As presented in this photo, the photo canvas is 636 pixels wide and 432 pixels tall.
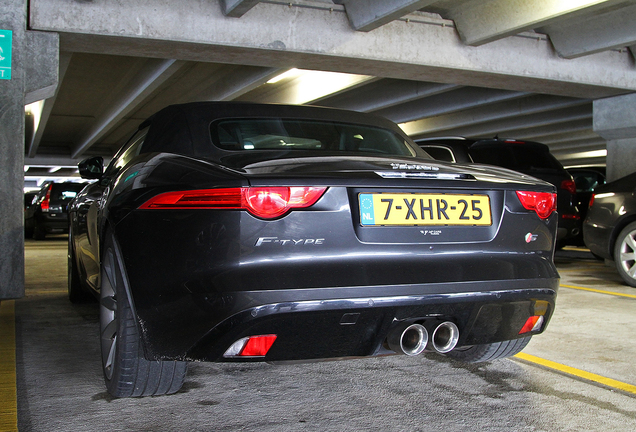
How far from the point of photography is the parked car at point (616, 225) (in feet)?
22.0

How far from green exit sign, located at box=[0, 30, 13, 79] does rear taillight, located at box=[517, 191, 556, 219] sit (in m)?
5.24

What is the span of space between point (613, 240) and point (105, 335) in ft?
19.0

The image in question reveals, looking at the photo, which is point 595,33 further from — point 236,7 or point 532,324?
point 532,324

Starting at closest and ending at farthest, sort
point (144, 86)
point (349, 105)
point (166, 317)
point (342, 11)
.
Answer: point (166, 317) < point (342, 11) < point (144, 86) < point (349, 105)

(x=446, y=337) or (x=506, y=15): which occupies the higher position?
(x=506, y=15)

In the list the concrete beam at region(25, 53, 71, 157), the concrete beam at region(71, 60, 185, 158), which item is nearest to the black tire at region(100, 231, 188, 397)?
the concrete beam at region(25, 53, 71, 157)

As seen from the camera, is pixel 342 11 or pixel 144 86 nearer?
A: pixel 342 11

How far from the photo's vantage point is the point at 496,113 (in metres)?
16.9

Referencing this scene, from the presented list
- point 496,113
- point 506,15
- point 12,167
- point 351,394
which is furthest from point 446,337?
point 496,113

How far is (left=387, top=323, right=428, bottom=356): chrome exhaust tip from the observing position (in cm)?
235

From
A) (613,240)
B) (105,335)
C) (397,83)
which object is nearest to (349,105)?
(397,83)

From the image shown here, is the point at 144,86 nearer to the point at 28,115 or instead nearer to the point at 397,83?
the point at 397,83

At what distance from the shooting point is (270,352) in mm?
2234

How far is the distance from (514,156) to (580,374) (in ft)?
16.8
